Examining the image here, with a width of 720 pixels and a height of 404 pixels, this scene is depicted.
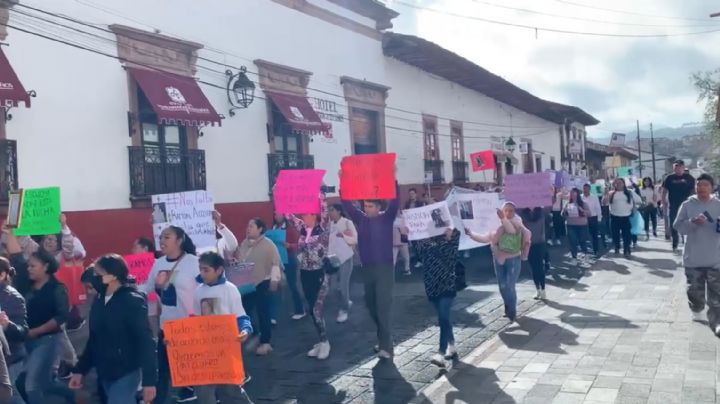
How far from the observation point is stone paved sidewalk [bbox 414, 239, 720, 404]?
5.70 meters

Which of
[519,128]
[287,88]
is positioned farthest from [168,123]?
[519,128]

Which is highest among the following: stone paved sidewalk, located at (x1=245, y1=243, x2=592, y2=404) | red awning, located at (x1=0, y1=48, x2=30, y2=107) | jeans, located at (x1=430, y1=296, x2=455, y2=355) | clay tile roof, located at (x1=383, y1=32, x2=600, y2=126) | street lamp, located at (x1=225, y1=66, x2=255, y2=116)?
clay tile roof, located at (x1=383, y1=32, x2=600, y2=126)

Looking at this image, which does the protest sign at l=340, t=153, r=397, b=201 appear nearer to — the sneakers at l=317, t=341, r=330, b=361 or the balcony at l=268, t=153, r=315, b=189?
the sneakers at l=317, t=341, r=330, b=361

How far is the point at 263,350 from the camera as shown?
7555mm

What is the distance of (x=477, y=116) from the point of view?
2606 cm

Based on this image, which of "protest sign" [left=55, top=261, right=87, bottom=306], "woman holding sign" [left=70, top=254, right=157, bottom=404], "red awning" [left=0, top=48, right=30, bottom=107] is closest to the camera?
"woman holding sign" [left=70, top=254, right=157, bottom=404]

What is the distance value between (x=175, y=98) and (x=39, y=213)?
14.7ft

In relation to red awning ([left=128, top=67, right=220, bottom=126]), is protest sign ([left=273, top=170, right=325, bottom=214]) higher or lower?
lower

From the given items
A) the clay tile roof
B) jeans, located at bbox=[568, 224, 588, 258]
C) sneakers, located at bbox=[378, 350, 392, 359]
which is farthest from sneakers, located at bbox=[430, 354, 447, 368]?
the clay tile roof

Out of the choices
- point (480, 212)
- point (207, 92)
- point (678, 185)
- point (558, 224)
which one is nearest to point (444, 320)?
point (480, 212)

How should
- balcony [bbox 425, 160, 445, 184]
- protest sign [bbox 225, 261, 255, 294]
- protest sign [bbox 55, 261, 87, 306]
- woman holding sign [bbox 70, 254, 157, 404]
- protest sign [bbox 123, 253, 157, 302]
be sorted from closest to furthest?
woman holding sign [bbox 70, 254, 157, 404] < protest sign [bbox 123, 253, 157, 302] < protest sign [bbox 225, 261, 255, 294] < protest sign [bbox 55, 261, 87, 306] < balcony [bbox 425, 160, 445, 184]

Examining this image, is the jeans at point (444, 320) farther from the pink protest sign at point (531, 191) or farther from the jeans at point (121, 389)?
the pink protest sign at point (531, 191)

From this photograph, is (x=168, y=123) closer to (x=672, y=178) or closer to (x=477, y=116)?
(x=672, y=178)

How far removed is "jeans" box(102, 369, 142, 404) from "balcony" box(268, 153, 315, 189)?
33.4 feet
